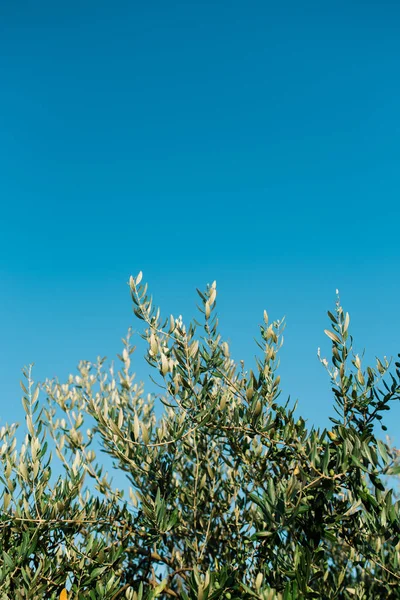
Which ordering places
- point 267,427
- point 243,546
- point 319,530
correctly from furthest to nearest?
point 243,546 → point 267,427 → point 319,530

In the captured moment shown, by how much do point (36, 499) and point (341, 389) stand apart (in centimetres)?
269

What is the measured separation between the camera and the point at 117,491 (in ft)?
18.7

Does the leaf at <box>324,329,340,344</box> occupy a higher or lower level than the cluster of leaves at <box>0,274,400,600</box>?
higher

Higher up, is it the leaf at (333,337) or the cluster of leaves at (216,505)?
the leaf at (333,337)

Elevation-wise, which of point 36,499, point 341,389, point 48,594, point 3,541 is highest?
point 341,389

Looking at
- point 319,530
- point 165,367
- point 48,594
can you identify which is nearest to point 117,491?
point 48,594

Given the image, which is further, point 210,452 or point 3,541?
point 210,452

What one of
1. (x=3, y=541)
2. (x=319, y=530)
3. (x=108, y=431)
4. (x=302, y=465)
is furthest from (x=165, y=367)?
(x=3, y=541)

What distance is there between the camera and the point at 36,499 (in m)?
4.44

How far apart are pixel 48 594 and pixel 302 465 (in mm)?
2385

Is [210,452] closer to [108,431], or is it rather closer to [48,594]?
[108,431]

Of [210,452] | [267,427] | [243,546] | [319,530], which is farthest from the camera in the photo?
[210,452]

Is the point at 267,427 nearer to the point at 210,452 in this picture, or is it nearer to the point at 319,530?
the point at 319,530

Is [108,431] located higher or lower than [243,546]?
higher
